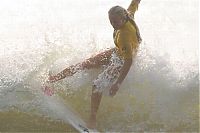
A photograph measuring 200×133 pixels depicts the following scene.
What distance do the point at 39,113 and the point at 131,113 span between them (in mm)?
951

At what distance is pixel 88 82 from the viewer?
6.57m

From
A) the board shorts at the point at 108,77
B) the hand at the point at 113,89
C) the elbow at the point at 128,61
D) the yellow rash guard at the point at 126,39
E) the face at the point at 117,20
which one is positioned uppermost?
the face at the point at 117,20

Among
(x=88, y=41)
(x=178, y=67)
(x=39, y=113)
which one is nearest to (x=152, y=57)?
(x=178, y=67)

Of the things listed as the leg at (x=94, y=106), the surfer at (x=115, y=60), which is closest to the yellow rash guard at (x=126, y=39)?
the surfer at (x=115, y=60)

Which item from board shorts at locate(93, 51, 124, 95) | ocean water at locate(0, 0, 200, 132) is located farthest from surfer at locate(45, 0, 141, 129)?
ocean water at locate(0, 0, 200, 132)

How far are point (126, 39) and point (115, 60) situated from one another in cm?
36

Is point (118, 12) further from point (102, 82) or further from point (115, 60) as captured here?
point (102, 82)

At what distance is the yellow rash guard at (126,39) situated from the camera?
19.5 ft

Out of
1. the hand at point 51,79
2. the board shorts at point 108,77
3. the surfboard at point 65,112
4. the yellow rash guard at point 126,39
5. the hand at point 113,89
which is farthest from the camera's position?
the hand at point 51,79

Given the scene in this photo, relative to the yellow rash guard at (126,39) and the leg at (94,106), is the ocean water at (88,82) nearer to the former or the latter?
the leg at (94,106)

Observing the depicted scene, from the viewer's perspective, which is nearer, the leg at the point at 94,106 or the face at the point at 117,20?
the face at the point at 117,20

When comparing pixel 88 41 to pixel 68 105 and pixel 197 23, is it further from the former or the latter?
pixel 197 23

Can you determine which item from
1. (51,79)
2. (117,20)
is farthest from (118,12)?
(51,79)

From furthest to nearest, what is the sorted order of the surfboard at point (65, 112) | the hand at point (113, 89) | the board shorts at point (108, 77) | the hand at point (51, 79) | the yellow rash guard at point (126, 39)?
the hand at point (51, 79), the surfboard at point (65, 112), the board shorts at point (108, 77), the hand at point (113, 89), the yellow rash guard at point (126, 39)
